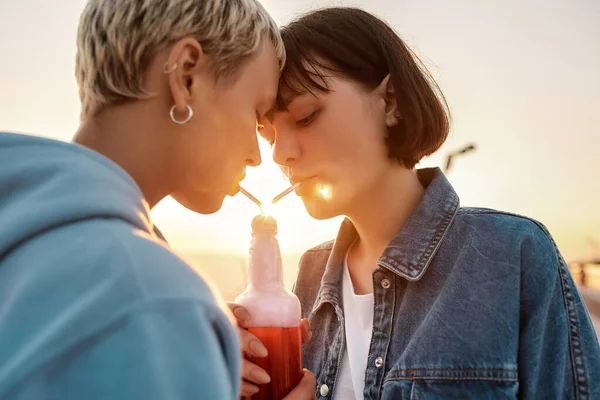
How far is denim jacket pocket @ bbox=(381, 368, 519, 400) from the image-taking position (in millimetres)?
1219

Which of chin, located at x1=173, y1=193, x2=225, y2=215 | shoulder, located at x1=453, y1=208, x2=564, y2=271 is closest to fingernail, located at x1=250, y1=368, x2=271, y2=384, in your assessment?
chin, located at x1=173, y1=193, x2=225, y2=215

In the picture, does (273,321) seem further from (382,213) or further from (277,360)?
(382,213)

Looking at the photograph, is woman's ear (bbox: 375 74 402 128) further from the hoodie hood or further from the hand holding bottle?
the hoodie hood

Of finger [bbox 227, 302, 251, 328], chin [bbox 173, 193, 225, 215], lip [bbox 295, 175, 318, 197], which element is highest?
chin [bbox 173, 193, 225, 215]

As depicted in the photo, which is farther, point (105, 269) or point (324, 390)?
point (324, 390)

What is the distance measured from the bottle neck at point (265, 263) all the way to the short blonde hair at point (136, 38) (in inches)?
16.1

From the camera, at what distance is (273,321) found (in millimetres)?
1104

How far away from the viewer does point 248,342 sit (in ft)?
3.46

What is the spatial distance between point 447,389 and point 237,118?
857 millimetres

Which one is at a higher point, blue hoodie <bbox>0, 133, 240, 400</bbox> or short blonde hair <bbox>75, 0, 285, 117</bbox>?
short blonde hair <bbox>75, 0, 285, 117</bbox>

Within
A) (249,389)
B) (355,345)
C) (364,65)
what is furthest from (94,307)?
(364,65)

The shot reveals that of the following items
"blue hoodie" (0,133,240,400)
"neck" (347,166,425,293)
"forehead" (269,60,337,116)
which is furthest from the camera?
"neck" (347,166,425,293)

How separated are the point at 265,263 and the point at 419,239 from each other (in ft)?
1.85

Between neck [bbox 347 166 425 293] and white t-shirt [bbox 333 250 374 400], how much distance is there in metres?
0.06
